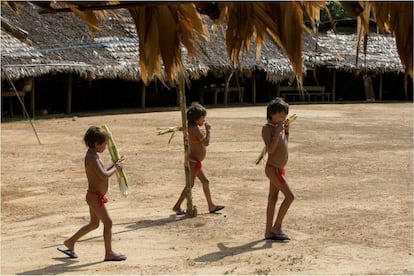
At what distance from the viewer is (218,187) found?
10.9 metres

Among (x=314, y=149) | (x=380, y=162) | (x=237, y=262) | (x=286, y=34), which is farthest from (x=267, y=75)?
(x=286, y=34)

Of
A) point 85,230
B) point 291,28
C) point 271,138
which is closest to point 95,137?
point 85,230

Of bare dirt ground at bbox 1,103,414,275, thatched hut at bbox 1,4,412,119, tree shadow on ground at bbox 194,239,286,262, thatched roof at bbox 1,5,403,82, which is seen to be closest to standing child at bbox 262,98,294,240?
tree shadow on ground at bbox 194,239,286,262

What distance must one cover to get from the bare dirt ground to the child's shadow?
18mm

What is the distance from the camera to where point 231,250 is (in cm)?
725

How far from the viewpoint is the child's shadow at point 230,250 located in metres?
6.96

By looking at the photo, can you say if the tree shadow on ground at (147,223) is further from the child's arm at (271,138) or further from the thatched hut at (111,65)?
the thatched hut at (111,65)

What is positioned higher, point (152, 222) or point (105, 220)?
point (105, 220)

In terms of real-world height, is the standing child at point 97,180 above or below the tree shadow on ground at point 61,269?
above

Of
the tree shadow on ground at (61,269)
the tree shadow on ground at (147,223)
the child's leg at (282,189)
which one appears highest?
the child's leg at (282,189)

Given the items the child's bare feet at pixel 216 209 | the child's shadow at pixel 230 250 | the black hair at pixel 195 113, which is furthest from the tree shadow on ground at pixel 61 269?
the child's bare feet at pixel 216 209

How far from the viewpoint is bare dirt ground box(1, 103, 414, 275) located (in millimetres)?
6836

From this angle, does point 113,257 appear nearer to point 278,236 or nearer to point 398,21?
point 278,236

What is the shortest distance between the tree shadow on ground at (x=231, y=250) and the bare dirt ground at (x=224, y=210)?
0.02 metres
